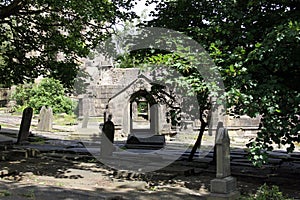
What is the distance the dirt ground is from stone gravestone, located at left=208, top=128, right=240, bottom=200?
490 millimetres

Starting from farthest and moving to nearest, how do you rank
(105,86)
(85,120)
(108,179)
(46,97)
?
1. (46,97)
2. (105,86)
3. (85,120)
4. (108,179)

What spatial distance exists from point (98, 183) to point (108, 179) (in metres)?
0.54

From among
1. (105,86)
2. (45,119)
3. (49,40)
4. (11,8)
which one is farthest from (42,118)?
(11,8)

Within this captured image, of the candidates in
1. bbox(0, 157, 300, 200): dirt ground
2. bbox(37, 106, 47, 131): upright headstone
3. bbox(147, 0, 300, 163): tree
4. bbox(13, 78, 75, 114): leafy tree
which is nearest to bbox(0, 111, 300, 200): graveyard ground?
bbox(0, 157, 300, 200): dirt ground

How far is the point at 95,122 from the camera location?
1019 inches

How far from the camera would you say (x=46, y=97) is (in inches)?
1175

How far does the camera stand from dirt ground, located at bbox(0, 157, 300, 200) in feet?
22.4

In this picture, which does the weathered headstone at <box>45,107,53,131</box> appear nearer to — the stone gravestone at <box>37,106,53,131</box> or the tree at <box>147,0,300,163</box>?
the stone gravestone at <box>37,106,53,131</box>

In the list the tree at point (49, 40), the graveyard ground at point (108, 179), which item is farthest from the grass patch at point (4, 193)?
the tree at point (49, 40)

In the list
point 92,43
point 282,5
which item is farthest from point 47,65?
point 282,5

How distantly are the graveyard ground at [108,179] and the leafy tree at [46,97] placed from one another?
17.9 meters

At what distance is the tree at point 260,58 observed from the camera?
6.50 m

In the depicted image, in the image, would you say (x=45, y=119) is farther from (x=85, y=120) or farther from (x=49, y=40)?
(x=49, y=40)

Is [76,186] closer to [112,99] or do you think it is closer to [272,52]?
[272,52]
